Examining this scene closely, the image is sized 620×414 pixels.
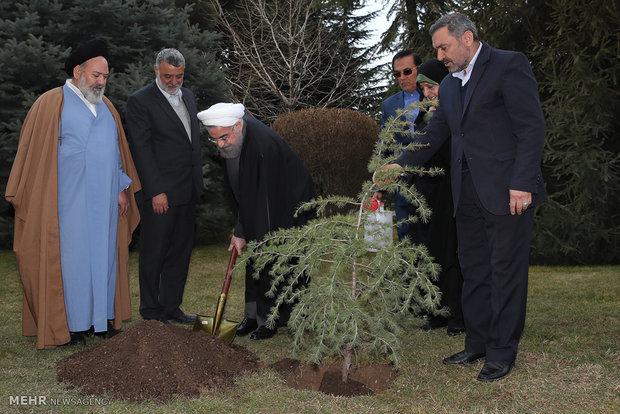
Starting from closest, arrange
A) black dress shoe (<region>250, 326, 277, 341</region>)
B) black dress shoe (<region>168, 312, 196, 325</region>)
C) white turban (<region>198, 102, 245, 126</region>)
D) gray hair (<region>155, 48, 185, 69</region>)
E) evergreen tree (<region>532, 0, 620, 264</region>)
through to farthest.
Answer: white turban (<region>198, 102, 245, 126</region>), black dress shoe (<region>250, 326, 277, 341</region>), gray hair (<region>155, 48, 185, 69</region>), black dress shoe (<region>168, 312, 196, 325</region>), evergreen tree (<region>532, 0, 620, 264</region>)

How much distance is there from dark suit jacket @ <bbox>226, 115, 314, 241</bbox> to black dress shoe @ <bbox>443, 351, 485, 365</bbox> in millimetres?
1558

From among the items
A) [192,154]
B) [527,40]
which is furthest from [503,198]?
[527,40]

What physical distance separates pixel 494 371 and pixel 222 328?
6.53 feet

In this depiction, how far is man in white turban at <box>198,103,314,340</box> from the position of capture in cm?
468

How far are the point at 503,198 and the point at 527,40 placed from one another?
7.15m

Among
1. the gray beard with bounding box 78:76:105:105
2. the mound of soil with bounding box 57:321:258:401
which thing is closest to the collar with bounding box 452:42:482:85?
the mound of soil with bounding box 57:321:258:401

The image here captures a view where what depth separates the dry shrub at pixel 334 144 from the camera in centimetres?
1276

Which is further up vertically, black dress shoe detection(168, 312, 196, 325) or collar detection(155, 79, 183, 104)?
collar detection(155, 79, 183, 104)

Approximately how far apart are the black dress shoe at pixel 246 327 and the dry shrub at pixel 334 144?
767cm

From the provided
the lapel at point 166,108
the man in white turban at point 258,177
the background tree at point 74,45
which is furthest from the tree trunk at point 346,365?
the background tree at point 74,45

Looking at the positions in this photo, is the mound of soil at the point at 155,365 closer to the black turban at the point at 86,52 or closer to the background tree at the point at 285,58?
the black turban at the point at 86,52

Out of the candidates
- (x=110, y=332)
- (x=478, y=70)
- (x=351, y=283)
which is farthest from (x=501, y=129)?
(x=110, y=332)

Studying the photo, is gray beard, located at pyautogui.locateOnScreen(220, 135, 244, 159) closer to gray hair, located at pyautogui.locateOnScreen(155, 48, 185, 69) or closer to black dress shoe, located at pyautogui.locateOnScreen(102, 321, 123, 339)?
gray hair, located at pyautogui.locateOnScreen(155, 48, 185, 69)

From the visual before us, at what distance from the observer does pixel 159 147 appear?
5324 mm
